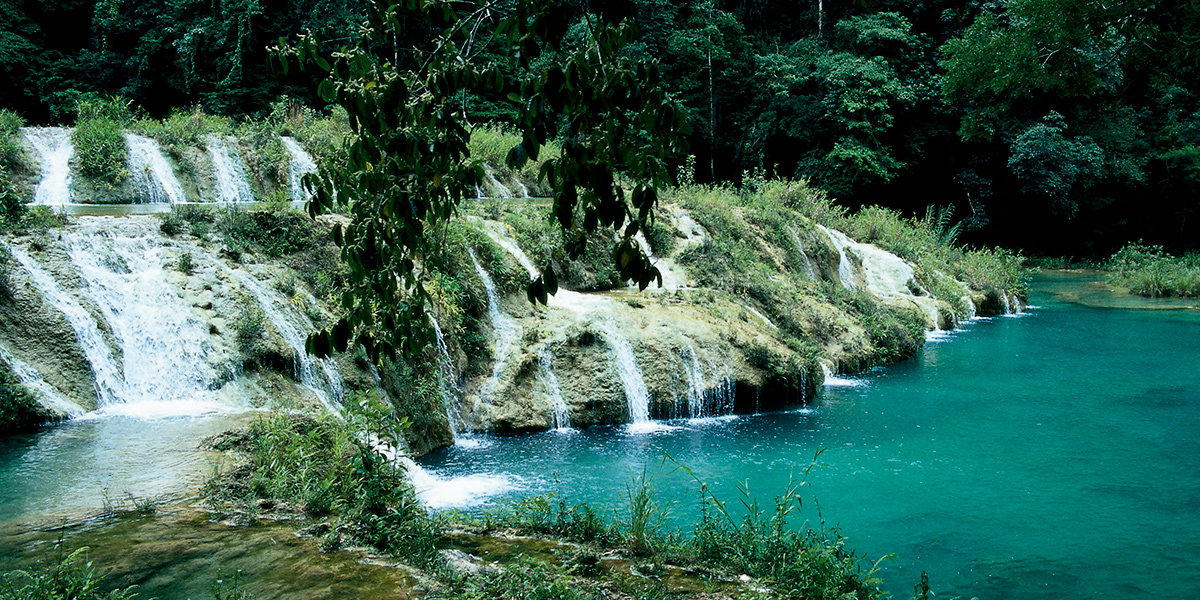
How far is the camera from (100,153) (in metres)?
13.1

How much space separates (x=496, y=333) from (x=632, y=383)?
1978 millimetres

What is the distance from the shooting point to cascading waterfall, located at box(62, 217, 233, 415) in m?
7.89

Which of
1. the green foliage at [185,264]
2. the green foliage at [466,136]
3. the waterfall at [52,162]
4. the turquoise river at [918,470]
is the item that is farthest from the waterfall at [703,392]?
the waterfall at [52,162]

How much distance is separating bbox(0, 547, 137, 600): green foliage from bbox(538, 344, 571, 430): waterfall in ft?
20.7

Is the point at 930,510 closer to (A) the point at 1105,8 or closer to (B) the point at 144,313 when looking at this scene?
(A) the point at 1105,8

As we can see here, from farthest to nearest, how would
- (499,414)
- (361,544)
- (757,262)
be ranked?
1. (757,262)
2. (499,414)
3. (361,544)

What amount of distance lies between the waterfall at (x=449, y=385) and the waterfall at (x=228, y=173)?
665 cm

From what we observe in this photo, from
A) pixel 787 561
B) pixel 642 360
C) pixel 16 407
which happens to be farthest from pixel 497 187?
pixel 787 561

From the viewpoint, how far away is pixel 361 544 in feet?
15.3

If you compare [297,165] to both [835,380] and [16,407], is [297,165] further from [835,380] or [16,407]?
[835,380]

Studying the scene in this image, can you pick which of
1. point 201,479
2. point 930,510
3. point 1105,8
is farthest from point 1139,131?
point 201,479

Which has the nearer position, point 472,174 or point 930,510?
point 472,174

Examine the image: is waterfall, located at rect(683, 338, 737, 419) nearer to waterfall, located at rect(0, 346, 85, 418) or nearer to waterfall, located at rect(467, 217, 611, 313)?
waterfall, located at rect(467, 217, 611, 313)

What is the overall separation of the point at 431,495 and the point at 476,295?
12.7 ft
